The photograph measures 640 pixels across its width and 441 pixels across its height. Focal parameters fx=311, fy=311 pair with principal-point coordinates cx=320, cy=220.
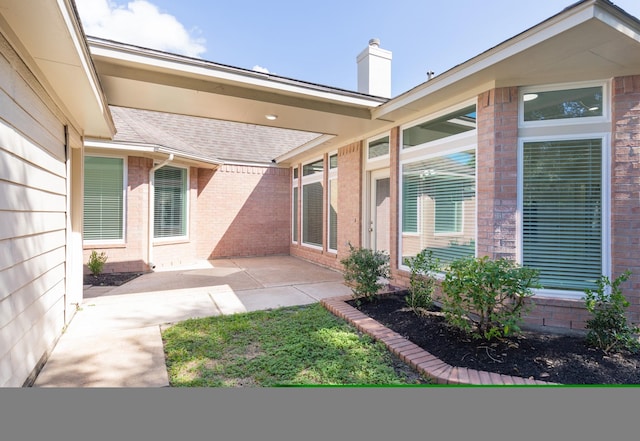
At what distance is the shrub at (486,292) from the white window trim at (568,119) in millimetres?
1830

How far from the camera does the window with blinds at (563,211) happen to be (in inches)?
141

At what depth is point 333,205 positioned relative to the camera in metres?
8.02

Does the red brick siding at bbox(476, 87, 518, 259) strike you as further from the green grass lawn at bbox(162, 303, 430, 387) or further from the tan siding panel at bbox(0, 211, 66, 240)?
the tan siding panel at bbox(0, 211, 66, 240)

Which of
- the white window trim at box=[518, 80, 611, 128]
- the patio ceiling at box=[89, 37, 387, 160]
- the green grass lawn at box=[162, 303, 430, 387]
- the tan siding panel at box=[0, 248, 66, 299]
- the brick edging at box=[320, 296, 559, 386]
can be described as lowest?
the green grass lawn at box=[162, 303, 430, 387]

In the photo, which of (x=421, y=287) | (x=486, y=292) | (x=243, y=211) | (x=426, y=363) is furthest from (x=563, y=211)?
(x=243, y=211)

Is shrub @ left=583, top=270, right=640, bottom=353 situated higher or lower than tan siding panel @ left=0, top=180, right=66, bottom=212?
lower

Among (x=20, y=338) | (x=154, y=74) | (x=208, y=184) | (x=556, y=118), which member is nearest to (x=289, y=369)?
(x=20, y=338)

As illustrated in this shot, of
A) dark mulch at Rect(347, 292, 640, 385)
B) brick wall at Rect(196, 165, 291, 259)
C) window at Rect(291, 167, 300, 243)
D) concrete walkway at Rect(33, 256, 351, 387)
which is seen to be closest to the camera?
dark mulch at Rect(347, 292, 640, 385)

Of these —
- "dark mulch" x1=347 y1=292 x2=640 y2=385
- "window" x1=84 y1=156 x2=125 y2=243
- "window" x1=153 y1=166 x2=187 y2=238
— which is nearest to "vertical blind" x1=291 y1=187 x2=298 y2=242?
"window" x1=153 y1=166 x2=187 y2=238

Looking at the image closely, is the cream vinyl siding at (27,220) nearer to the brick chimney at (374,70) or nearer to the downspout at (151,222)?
the downspout at (151,222)

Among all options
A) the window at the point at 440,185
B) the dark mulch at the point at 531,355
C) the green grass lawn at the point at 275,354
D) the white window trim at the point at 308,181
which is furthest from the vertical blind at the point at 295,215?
the dark mulch at the point at 531,355

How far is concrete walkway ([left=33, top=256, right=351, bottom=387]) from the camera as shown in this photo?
9.23 ft

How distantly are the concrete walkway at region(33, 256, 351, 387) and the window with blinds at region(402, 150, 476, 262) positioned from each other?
5.70 ft

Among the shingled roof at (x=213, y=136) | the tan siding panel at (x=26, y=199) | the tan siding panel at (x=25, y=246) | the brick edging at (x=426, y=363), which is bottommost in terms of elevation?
the brick edging at (x=426, y=363)
